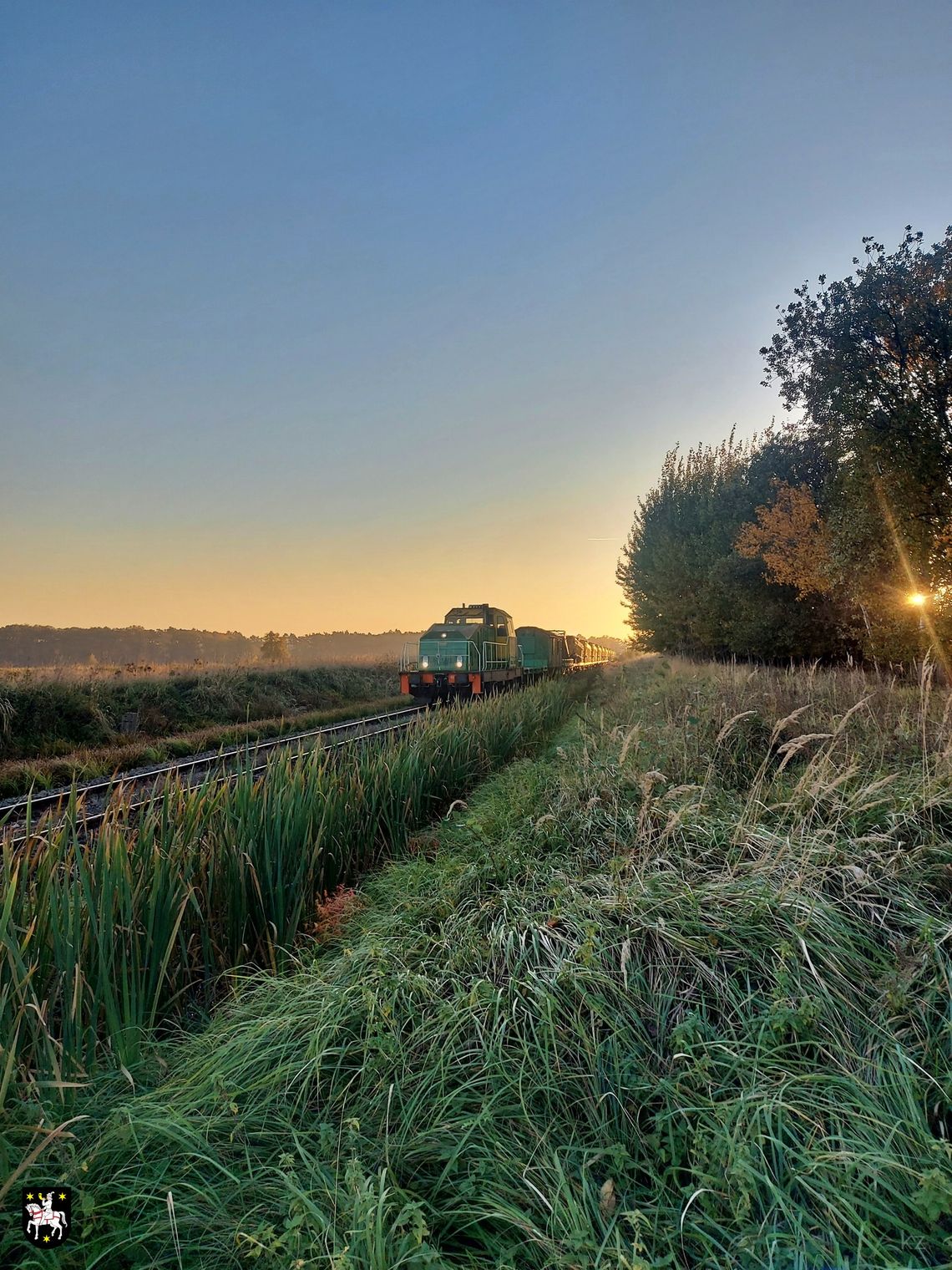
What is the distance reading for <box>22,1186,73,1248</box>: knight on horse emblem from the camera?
1847mm

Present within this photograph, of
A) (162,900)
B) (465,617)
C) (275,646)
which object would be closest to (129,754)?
(162,900)

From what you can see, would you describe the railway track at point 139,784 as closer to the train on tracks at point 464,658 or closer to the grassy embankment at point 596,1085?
the grassy embankment at point 596,1085

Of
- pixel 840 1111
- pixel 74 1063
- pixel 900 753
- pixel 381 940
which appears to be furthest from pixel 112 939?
pixel 900 753

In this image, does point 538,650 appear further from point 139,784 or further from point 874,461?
point 139,784

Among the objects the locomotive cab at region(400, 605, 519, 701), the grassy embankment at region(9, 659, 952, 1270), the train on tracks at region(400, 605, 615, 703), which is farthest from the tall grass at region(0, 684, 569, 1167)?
the locomotive cab at region(400, 605, 519, 701)

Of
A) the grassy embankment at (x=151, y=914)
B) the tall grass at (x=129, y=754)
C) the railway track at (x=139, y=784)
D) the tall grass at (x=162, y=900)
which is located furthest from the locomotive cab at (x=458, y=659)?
the grassy embankment at (x=151, y=914)

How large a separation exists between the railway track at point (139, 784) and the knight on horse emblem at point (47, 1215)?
159 centimetres

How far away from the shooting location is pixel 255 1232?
182 cm

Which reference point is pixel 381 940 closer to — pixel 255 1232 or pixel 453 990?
pixel 453 990

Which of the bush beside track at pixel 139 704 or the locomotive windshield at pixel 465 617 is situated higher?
the locomotive windshield at pixel 465 617

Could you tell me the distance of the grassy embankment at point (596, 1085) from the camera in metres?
1.86

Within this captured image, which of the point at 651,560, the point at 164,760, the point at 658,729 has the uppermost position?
the point at 651,560

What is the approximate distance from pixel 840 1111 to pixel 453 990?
63.9 inches

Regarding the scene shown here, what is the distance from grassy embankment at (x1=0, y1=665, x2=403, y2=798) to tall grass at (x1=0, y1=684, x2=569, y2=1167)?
3.45 m
